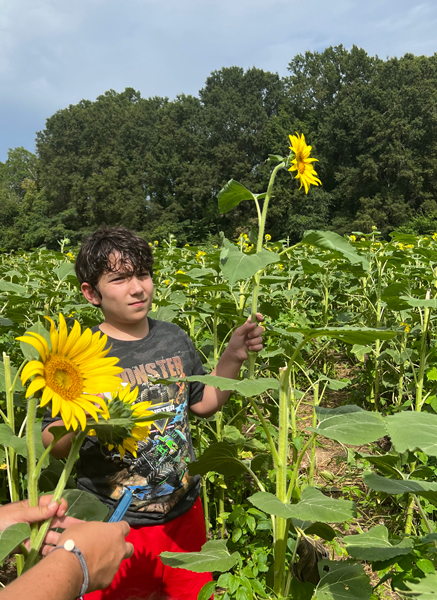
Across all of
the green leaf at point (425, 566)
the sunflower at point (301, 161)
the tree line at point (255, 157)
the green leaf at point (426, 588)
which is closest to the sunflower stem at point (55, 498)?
the green leaf at point (426, 588)

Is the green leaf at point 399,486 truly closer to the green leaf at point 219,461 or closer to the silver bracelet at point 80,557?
the green leaf at point 219,461

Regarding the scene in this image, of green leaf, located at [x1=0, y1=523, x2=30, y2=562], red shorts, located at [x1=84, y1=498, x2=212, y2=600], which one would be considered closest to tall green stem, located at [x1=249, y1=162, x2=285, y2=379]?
red shorts, located at [x1=84, y1=498, x2=212, y2=600]

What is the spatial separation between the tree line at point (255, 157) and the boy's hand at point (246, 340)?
1040 inches

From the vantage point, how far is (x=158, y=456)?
1420 mm

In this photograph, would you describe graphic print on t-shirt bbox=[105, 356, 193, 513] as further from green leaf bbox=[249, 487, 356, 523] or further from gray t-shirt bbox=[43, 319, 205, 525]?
green leaf bbox=[249, 487, 356, 523]

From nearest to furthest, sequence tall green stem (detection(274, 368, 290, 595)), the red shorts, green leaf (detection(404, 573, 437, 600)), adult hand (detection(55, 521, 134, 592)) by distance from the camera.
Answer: green leaf (detection(404, 573, 437, 600)) < adult hand (detection(55, 521, 134, 592)) < tall green stem (detection(274, 368, 290, 595)) < the red shorts

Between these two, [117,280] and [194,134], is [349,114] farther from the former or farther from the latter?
[117,280]

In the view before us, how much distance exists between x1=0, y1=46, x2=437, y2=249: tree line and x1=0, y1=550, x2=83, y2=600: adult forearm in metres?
27.2

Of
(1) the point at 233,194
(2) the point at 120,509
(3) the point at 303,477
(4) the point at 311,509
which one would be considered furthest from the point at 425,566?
(3) the point at 303,477

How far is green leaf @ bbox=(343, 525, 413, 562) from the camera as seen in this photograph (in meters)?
0.99

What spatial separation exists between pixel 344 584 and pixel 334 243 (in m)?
0.77

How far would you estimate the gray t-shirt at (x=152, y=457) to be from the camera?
1.39 metres

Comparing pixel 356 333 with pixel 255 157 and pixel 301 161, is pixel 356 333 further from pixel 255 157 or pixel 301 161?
pixel 255 157

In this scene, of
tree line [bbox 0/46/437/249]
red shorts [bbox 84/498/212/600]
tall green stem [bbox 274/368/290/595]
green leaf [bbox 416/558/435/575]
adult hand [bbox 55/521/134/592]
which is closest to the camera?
adult hand [bbox 55/521/134/592]
